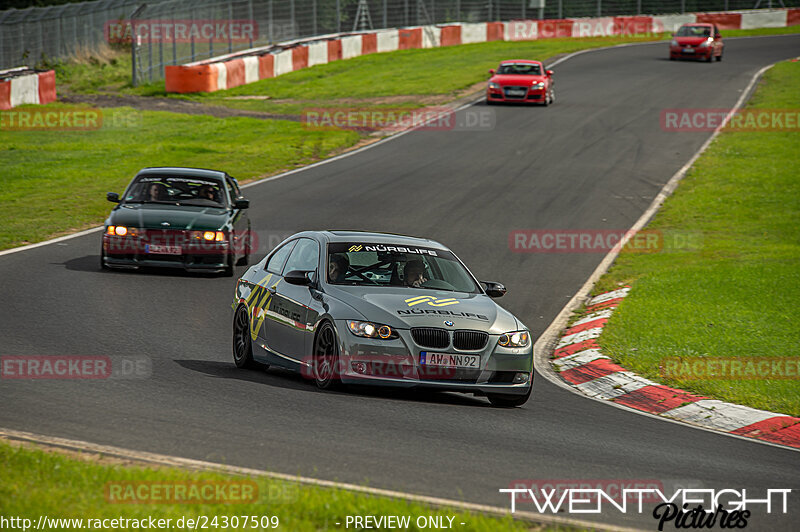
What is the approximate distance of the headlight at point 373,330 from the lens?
906 centimetres

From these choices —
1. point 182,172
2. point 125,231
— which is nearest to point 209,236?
point 125,231

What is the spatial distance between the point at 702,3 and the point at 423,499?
67219mm

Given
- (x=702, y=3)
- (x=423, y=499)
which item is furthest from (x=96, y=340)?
(x=702, y=3)

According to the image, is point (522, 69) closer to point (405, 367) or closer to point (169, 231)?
point (169, 231)

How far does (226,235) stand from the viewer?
16.2 metres

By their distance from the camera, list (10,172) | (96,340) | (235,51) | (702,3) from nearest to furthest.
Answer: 1. (96,340)
2. (10,172)
3. (235,51)
4. (702,3)

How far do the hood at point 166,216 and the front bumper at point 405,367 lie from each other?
7.35 metres

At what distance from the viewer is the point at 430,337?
29.9ft

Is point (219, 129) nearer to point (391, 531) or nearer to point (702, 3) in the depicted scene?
point (391, 531)

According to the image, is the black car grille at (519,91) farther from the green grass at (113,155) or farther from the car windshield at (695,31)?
the car windshield at (695,31)

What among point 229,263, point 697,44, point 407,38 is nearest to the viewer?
point 229,263

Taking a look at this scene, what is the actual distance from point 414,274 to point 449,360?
4.71ft

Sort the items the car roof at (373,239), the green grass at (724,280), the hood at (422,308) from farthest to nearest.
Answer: the green grass at (724,280) < the car roof at (373,239) < the hood at (422,308)

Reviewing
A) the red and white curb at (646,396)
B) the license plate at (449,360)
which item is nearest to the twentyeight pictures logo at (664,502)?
the red and white curb at (646,396)
